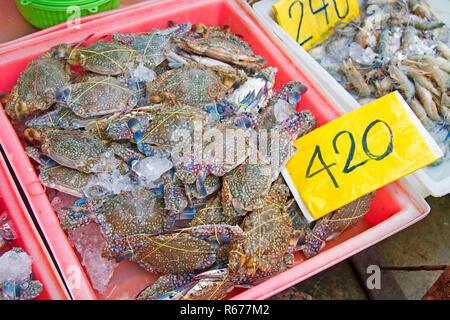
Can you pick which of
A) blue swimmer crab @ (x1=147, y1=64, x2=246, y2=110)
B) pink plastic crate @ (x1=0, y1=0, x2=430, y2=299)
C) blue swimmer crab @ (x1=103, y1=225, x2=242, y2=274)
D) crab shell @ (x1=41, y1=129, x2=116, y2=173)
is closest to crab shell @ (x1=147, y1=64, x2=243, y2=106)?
blue swimmer crab @ (x1=147, y1=64, x2=246, y2=110)

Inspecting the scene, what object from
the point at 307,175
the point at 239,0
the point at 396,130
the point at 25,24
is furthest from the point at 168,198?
the point at 25,24

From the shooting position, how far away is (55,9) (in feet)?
8.48

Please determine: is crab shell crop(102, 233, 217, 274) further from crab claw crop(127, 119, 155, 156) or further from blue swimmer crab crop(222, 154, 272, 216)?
crab claw crop(127, 119, 155, 156)

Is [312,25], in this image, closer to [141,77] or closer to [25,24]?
[141,77]

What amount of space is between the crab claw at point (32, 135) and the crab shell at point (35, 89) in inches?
6.1

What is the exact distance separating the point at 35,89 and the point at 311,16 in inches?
92.9

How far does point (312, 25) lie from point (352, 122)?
141 centimetres

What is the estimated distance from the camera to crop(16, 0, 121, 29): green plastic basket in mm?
2580

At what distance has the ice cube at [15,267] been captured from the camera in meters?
1.65

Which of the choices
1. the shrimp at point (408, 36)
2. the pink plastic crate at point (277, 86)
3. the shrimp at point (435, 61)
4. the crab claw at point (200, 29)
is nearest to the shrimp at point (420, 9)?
the shrimp at point (408, 36)

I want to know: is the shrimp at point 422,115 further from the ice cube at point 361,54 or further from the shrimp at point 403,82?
the ice cube at point 361,54

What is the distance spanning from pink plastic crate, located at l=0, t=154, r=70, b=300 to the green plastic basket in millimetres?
1313

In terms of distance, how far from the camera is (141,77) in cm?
233

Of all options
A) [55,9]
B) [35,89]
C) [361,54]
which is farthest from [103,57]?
[361,54]
